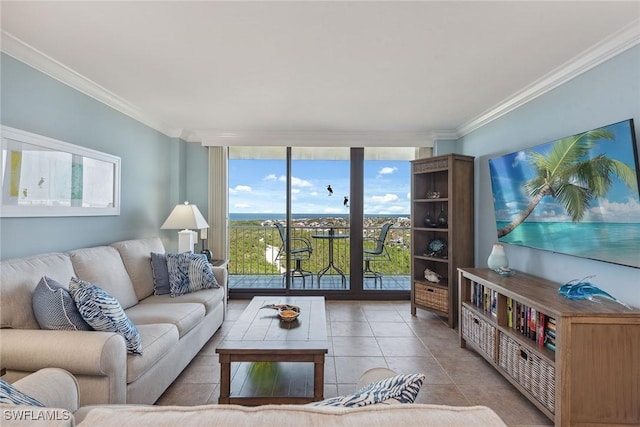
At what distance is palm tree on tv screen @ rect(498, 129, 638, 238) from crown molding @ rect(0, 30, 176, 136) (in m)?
3.85

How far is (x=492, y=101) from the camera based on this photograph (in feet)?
10.5

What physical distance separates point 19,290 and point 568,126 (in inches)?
155

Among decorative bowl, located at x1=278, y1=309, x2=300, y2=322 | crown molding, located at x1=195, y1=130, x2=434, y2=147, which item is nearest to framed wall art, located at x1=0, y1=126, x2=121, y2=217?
crown molding, located at x1=195, y1=130, x2=434, y2=147

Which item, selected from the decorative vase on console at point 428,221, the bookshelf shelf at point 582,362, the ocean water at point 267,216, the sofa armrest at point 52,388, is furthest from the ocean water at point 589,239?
the sofa armrest at point 52,388

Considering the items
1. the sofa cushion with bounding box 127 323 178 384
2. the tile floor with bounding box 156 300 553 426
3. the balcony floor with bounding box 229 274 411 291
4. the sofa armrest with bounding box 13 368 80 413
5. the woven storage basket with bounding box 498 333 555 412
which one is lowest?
the tile floor with bounding box 156 300 553 426

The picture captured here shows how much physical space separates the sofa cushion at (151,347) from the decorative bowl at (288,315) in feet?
2.61

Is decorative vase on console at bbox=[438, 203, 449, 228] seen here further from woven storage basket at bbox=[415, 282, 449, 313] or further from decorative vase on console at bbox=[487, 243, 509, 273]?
decorative vase on console at bbox=[487, 243, 509, 273]

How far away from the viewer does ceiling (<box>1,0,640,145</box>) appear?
5.81 ft

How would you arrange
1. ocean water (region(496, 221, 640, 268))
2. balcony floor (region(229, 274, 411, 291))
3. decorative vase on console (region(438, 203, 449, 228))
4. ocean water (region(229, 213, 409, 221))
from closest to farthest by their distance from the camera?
ocean water (region(496, 221, 640, 268)), decorative vase on console (region(438, 203, 449, 228)), ocean water (region(229, 213, 409, 221)), balcony floor (region(229, 274, 411, 291))

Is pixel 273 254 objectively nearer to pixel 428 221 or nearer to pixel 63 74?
pixel 428 221

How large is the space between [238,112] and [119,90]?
3.79 feet

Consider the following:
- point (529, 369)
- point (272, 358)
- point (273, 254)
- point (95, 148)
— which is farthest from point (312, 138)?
point (529, 369)

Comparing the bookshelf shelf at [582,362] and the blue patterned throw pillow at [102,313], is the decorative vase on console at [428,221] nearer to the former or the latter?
the bookshelf shelf at [582,362]

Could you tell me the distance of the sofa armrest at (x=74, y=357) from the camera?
1654 mm
